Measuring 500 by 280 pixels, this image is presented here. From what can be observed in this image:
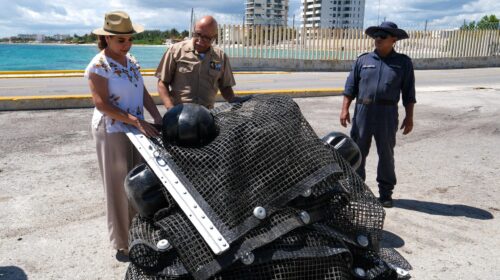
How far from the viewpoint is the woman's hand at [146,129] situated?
2.78m

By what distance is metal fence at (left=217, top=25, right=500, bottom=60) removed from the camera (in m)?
23.6

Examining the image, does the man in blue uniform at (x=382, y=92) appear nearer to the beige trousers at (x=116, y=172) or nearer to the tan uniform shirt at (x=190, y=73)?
the tan uniform shirt at (x=190, y=73)

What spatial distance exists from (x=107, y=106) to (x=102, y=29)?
1.92 feet

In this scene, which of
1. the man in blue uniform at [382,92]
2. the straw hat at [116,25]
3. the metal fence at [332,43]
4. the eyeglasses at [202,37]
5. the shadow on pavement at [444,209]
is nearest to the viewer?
the straw hat at [116,25]

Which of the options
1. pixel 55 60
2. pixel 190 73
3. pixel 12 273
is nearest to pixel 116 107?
pixel 190 73

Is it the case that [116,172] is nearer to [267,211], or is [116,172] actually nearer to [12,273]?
[12,273]

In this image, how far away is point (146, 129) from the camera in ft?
9.32

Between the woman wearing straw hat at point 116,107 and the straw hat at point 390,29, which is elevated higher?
the straw hat at point 390,29

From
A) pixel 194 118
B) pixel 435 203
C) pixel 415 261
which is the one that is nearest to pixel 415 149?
pixel 435 203

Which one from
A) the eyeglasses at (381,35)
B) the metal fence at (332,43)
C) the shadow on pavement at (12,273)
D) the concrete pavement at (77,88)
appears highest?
the metal fence at (332,43)

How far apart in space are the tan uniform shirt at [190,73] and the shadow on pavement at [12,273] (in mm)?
1867

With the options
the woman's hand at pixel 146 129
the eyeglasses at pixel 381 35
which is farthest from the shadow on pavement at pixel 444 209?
the woman's hand at pixel 146 129

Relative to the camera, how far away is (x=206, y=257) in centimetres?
214

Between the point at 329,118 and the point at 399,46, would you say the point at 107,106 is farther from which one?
the point at 399,46
